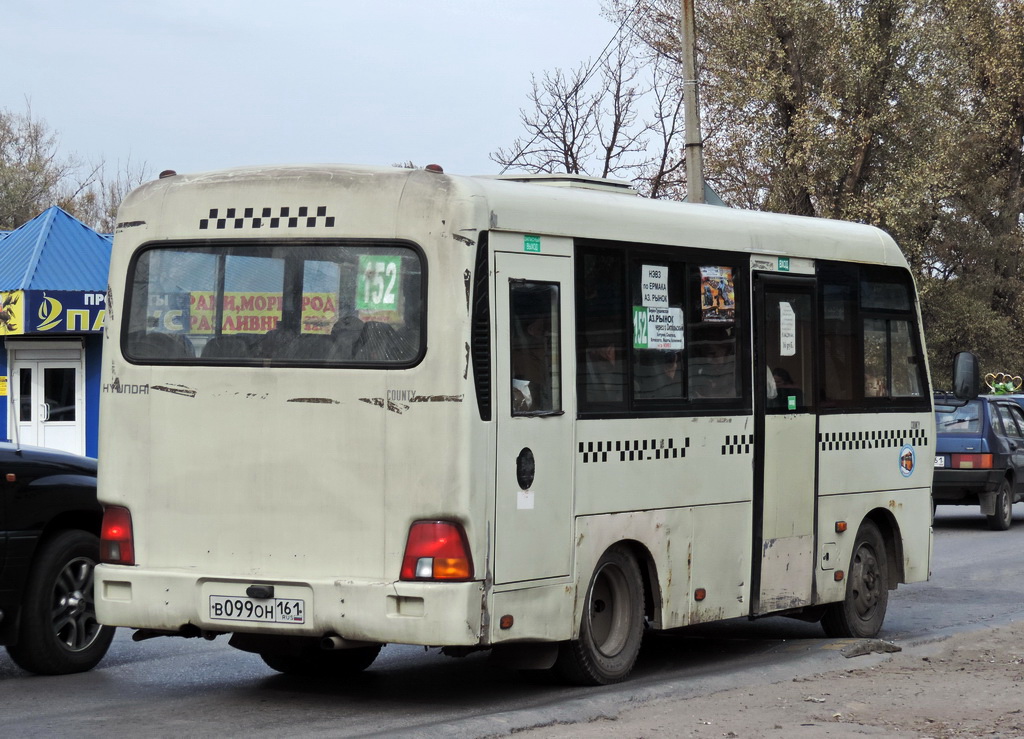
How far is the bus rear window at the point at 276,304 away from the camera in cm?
771

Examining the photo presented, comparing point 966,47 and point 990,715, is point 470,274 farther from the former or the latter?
point 966,47

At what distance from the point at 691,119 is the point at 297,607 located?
13032mm

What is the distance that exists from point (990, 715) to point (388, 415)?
3441mm

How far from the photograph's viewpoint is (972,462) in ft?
69.7

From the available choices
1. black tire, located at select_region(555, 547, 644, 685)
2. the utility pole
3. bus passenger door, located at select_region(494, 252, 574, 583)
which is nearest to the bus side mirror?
black tire, located at select_region(555, 547, 644, 685)

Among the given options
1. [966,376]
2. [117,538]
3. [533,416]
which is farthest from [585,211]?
[966,376]

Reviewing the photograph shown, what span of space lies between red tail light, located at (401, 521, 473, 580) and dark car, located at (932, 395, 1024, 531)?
1474 cm

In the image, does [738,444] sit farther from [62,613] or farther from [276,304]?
[62,613]

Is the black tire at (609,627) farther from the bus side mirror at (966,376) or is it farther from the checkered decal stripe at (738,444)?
the bus side mirror at (966,376)

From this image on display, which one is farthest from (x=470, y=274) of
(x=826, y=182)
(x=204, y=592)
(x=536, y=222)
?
(x=826, y=182)

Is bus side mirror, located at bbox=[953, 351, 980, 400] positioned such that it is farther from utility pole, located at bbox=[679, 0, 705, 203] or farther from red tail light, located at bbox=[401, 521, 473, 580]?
utility pole, located at bbox=[679, 0, 705, 203]

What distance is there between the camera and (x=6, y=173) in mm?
50781

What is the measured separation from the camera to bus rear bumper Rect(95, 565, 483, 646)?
292 inches

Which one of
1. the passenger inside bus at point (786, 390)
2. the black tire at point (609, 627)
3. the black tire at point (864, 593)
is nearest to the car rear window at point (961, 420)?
the black tire at point (864, 593)
